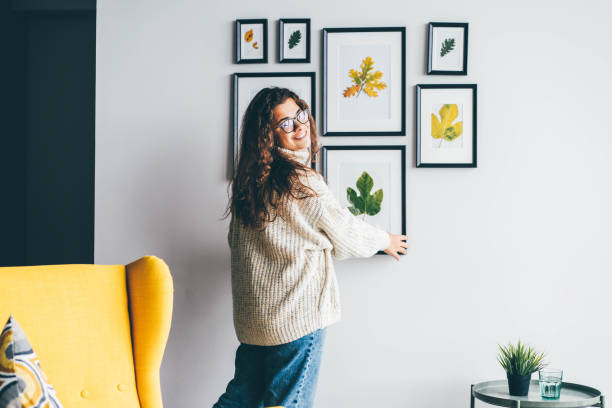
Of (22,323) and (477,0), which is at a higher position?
(477,0)

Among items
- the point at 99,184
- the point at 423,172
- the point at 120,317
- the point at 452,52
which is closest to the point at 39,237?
the point at 99,184

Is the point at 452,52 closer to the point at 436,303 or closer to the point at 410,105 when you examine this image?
the point at 410,105

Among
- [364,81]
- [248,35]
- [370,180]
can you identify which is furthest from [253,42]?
[370,180]

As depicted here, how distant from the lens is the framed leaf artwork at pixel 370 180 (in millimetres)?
2035

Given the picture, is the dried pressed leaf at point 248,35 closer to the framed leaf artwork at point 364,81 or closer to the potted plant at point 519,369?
the framed leaf artwork at point 364,81

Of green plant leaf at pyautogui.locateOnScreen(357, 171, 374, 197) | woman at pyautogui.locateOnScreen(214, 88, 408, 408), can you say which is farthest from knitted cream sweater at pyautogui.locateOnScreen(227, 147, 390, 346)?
green plant leaf at pyautogui.locateOnScreen(357, 171, 374, 197)

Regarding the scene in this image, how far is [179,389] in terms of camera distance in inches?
81.6

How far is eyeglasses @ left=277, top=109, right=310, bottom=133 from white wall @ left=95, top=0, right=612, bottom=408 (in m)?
0.26

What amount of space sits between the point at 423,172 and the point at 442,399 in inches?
34.9

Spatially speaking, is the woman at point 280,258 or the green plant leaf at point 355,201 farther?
the green plant leaf at point 355,201

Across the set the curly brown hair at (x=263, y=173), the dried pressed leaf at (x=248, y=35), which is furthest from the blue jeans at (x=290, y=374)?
the dried pressed leaf at (x=248, y=35)

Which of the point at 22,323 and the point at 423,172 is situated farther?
the point at 423,172

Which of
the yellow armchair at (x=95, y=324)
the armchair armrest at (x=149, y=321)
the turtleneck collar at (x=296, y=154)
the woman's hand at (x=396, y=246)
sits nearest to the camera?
the yellow armchair at (x=95, y=324)

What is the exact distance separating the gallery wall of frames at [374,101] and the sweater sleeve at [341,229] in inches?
10.5
